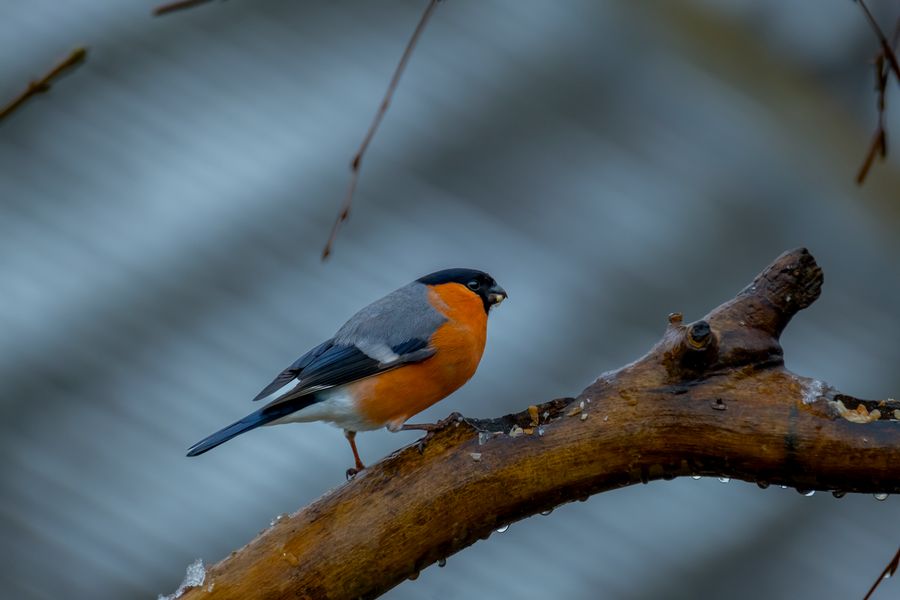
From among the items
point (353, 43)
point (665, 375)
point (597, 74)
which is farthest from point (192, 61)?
point (665, 375)

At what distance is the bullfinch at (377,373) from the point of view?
9.85ft

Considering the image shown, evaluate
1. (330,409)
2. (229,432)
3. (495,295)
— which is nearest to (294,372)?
(330,409)

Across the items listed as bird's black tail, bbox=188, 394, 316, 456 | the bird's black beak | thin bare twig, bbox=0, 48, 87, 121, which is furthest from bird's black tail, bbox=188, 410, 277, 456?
thin bare twig, bbox=0, 48, 87, 121

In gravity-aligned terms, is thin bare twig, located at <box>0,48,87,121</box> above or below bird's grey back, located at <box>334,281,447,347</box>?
above

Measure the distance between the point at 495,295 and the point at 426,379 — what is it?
1.80ft

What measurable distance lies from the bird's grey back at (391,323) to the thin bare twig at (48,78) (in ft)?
5.78

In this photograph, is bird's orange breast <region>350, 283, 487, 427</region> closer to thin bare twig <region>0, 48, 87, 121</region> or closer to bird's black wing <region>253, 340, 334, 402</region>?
bird's black wing <region>253, 340, 334, 402</region>

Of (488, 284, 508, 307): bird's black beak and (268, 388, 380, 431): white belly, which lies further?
(488, 284, 508, 307): bird's black beak

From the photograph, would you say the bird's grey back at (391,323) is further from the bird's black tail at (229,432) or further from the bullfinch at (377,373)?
the bird's black tail at (229,432)

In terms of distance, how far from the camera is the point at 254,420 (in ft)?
9.71

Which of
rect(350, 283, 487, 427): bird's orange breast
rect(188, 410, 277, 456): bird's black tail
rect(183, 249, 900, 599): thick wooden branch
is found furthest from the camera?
rect(350, 283, 487, 427): bird's orange breast

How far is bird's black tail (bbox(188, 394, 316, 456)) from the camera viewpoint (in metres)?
2.91

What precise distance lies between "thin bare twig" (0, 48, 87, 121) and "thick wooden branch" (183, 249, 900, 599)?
109 centimetres

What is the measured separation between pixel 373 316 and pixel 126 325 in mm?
1011
